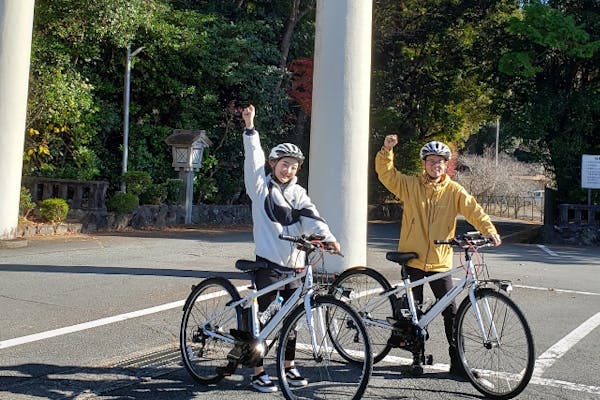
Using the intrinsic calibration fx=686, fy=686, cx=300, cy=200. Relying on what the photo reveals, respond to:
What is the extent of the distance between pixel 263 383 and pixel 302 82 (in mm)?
20930

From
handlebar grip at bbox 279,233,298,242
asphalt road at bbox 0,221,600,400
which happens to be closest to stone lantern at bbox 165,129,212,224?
asphalt road at bbox 0,221,600,400

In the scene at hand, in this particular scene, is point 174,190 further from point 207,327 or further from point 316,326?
point 316,326

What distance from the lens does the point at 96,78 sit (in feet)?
66.9

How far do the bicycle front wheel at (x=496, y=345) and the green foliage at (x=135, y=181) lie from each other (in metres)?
15.1

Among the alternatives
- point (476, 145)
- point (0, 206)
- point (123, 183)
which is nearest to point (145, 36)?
point (123, 183)

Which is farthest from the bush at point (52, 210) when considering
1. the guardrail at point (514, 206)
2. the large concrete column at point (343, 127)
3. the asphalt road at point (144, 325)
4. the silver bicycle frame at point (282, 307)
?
the guardrail at point (514, 206)

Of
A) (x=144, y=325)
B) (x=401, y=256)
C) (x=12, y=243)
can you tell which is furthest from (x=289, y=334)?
(x=12, y=243)

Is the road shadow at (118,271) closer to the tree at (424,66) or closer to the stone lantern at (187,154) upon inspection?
the stone lantern at (187,154)

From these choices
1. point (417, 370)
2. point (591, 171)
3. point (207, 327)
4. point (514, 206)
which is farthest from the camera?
point (514, 206)

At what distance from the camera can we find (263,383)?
495cm

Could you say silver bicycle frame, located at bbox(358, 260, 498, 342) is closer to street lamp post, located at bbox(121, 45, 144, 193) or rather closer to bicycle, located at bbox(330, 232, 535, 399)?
bicycle, located at bbox(330, 232, 535, 399)

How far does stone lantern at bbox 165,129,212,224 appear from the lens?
1986 cm

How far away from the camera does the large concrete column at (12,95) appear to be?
41.7 ft

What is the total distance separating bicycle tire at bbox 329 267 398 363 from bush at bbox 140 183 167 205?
14.4 metres
